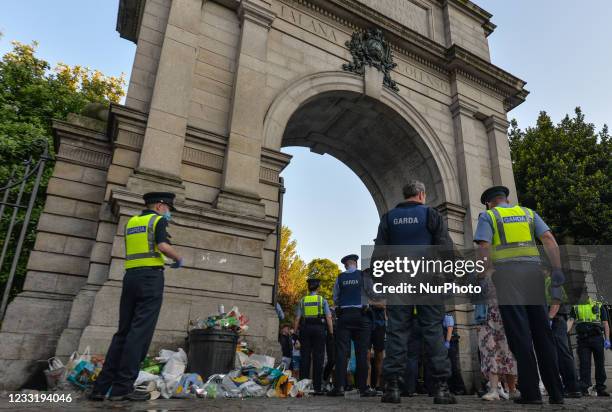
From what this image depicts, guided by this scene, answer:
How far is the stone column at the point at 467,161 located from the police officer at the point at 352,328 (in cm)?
623

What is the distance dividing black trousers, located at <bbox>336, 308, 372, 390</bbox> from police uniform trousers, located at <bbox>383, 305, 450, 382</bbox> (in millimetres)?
2101

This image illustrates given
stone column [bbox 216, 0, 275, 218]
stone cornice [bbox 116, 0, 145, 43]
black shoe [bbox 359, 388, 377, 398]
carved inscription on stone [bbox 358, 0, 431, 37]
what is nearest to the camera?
black shoe [bbox 359, 388, 377, 398]

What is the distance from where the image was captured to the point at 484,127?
44.8 ft

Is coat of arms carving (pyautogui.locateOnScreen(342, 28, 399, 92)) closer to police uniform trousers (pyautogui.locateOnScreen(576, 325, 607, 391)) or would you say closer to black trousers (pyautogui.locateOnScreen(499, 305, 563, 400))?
police uniform trousers (pyautogui.locateOnScreen(576, 325, 607, 391))

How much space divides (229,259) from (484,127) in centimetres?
1032

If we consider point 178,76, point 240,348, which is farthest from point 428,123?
point 240,348

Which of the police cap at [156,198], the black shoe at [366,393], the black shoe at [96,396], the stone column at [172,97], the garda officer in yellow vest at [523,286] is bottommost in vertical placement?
the black shoe at [366,393]

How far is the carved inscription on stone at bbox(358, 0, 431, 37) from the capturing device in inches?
530

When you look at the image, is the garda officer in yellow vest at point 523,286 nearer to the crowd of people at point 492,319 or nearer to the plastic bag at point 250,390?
the crowd of people at point 492,319

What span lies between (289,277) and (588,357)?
27558 millimetres

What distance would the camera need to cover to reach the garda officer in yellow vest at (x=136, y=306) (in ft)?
12.4

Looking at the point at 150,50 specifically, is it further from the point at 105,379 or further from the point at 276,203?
the point at 105,379

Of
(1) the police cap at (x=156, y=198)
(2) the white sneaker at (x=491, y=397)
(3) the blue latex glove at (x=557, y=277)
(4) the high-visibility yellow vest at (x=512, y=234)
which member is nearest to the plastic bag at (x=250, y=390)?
(1) the police cap at (x=156, y=198)

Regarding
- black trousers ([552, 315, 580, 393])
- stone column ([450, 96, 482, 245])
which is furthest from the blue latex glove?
stone column ([450, 96, 482, 245])
